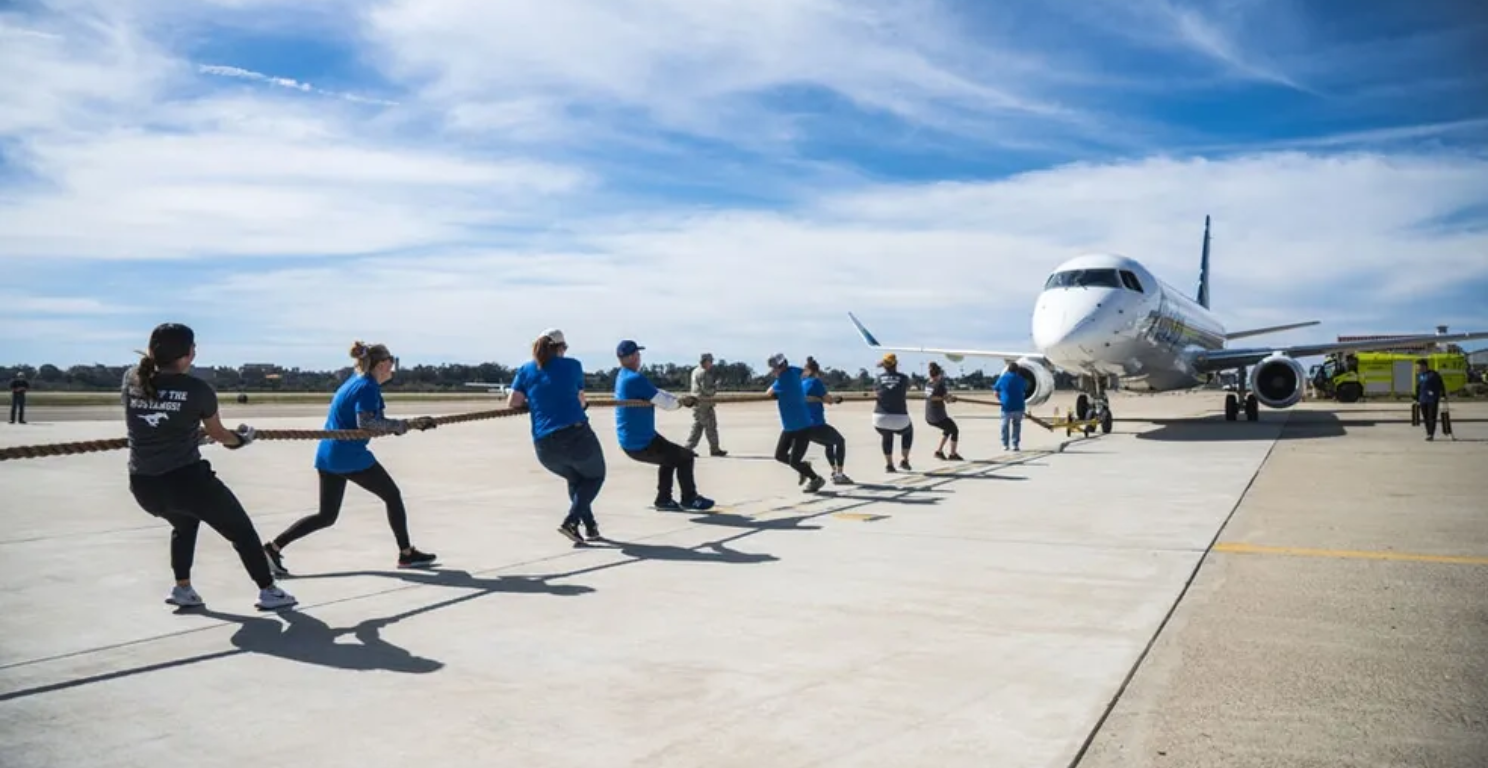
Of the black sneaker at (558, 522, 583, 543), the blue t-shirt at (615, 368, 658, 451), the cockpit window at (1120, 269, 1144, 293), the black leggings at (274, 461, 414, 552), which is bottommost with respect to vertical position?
the black sneaker at (558, 522, 583, 543)

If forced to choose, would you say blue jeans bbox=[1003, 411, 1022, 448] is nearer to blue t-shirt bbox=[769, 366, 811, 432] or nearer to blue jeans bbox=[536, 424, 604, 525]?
blue t-shirt bbox=[769, 366, 811, 432]

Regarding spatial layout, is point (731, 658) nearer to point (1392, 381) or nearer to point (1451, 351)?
point (1392, 381)

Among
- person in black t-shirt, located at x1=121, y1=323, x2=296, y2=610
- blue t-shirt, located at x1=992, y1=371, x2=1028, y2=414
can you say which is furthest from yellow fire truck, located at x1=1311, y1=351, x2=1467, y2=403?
person in black t-shirt, located at x1=121, y1=323, x2=296, y2=610

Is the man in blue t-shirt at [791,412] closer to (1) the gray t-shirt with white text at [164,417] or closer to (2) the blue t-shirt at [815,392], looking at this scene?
(2) the blue t-shirt at [815,392]

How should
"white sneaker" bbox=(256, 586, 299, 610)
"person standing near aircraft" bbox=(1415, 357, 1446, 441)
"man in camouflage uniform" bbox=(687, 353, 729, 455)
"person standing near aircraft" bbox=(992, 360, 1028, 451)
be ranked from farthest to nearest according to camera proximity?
"person standing near aircraft" bbox=(1415, 357, 1446, 441)
"person standing near aircraft" bbox=(992, 360, 1028, 451)
"man in camouflage uniform" bbox=(687, 353, 729, 455)
"white sneaker" bbox=(256, 586, 299, 610)

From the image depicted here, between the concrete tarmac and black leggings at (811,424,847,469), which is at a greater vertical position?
black leggings at (811,424,847,469)

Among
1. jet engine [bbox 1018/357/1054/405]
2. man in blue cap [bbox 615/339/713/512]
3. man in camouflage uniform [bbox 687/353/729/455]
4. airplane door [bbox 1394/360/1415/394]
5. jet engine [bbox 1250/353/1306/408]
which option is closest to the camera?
man in blue cap [bbox 615/339/713/512]

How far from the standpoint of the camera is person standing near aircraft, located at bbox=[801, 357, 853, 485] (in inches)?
488

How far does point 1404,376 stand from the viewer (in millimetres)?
51688

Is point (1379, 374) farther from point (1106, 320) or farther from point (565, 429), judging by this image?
point (565, 429)

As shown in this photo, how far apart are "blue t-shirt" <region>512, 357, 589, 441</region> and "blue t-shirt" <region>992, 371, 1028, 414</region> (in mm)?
10950

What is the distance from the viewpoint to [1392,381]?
52.2m

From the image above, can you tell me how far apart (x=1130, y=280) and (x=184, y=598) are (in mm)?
19847

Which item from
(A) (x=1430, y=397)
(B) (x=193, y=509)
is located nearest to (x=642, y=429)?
(B) (x=193, y=509)
